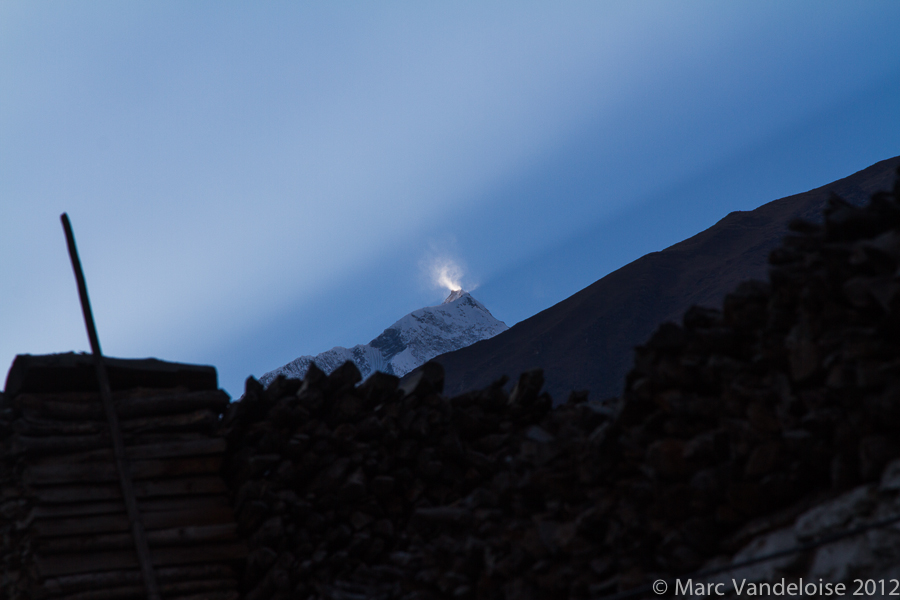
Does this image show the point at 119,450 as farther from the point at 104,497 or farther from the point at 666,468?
the point at 666,468

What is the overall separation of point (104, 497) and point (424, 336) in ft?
385

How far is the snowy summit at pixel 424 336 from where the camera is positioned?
113 m

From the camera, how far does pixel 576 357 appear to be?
1150 inches

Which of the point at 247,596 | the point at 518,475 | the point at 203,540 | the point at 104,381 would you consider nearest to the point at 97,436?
the point at 104,381

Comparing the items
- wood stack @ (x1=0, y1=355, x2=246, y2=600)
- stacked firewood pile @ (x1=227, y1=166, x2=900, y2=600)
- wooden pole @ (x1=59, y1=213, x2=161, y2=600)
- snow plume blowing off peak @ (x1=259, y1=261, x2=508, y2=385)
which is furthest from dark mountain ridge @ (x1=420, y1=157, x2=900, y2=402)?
snow plume blowing off peak @ (x1=259, y1=261, x2=508, y2=385)

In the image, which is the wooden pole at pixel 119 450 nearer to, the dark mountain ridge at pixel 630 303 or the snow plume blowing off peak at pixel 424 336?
the dark mountain ridge at pixel 630 303

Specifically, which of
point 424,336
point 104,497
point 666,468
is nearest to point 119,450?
point 104,497

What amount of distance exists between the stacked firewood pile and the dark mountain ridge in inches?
735

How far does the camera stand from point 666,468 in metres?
3.88

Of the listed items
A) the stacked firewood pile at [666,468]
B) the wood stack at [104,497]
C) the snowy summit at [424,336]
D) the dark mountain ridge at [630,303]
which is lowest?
the stacked firewood pile at [666,468]

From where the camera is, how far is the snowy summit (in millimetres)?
113062

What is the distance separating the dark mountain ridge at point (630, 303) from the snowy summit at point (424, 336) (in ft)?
238

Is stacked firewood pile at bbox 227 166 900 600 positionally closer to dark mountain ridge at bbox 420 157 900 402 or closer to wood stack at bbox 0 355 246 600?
wood stack at bbox 0 355 246 600

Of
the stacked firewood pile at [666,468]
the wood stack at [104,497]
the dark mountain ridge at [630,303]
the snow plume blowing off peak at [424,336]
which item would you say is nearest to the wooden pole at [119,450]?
the wood stack at [104,497]
